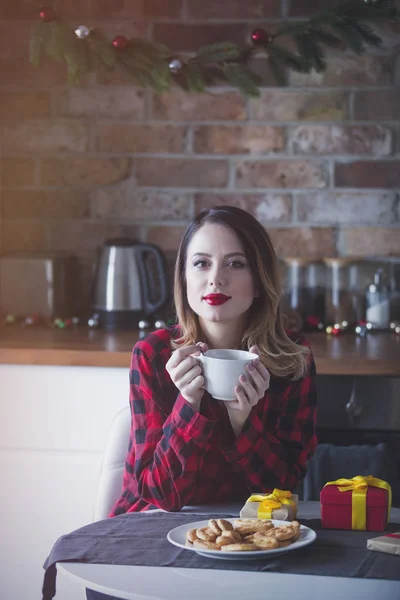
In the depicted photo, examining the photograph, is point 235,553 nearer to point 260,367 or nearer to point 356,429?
point 260,367

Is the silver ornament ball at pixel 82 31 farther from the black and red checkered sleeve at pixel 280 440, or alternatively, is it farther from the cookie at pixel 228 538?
the cookie at pixel 228 538

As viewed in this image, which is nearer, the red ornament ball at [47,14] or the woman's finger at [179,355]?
the woman's finger at [179,355]

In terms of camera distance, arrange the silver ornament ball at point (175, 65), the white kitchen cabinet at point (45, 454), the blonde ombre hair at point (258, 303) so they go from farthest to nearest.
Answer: the silver ornament ball at point (175, 65) → the white kitchen cabinet at point (45, 454) → the blonde ombre hair at point (258, 303)

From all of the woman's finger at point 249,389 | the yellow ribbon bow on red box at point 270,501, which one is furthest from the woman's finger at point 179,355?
the yellow ribbon bow on red box at point 270,501

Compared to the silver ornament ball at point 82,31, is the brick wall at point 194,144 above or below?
below

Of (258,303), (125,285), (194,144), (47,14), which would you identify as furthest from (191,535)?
(47,14)

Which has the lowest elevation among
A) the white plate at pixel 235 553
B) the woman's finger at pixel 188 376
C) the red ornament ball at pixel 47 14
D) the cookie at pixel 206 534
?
the white plate at pixel 235 553

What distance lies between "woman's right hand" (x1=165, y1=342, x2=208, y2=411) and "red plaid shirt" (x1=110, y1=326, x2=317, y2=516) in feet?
0.19

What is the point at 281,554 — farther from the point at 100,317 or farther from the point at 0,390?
the point at 100,317

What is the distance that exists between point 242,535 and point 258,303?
56cm

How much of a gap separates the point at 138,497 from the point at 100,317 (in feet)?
3.43

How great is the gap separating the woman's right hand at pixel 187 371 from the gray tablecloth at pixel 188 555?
0.64 ft

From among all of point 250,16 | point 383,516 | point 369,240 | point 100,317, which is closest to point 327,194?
point 369,240

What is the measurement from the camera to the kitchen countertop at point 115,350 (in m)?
1.99
